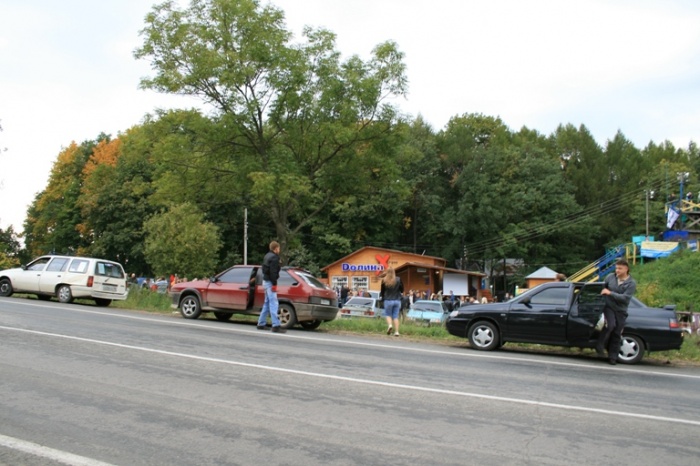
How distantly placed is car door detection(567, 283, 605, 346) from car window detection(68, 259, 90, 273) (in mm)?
15588

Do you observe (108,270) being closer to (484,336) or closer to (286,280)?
(286,280)

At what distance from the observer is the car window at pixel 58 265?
20.5 meters

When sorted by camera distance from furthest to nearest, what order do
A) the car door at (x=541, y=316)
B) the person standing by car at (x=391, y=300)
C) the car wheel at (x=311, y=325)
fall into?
the car wheel at (x=311, y=325) → the person standing by car at (x=391, y=300) → the car door at (x=541, y=316)

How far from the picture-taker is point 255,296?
15734mm

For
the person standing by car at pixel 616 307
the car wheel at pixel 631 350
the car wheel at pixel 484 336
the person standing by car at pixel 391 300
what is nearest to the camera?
the person standing by car at pixel 616 307

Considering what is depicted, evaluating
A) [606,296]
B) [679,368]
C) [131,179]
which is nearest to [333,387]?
[606,296]

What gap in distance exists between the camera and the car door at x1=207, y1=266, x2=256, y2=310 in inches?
618

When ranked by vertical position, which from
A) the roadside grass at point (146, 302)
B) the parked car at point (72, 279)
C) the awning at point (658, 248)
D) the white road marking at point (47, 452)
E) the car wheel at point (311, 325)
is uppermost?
the awning at point (658, 248)

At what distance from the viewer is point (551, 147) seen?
68062mm

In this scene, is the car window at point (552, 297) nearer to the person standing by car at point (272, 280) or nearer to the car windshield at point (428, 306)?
the person standing by car at point (272, 280)

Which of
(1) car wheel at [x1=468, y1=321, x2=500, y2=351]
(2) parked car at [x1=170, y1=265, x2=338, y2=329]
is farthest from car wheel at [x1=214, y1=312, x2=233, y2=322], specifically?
(1) car wheel at [x1=468, y1=321, x2=500, y2=351]

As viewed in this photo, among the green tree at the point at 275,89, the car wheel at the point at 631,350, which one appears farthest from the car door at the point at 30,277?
the car wheel at the point at 631,350

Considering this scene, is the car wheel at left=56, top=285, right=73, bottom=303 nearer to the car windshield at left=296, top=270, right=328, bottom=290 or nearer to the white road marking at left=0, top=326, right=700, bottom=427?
the car windshield at left=296, top=270, right=328, bottom=290

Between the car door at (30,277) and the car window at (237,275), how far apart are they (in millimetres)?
8494
